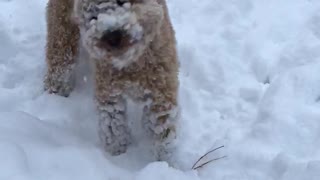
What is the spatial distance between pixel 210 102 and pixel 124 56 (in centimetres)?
106

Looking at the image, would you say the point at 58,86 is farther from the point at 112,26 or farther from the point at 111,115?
the point at 112,26

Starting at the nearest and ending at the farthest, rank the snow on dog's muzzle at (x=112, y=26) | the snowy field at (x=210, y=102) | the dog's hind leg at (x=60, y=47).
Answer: the snow on dog's muzzle at (x=112, y=26) < the snowy field at (x=210, y=102) < the dog's hind leg at (x=60, y=47)

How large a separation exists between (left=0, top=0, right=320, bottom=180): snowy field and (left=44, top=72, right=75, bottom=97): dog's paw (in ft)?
0.24

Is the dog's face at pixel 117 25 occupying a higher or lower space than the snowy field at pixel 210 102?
higher

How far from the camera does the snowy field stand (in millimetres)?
3232

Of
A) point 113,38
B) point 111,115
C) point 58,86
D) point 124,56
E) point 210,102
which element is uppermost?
point 113,38

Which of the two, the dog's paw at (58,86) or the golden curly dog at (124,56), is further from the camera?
the dog's paw at (58,86)

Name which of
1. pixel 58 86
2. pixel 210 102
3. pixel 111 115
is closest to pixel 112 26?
pixel 111 115

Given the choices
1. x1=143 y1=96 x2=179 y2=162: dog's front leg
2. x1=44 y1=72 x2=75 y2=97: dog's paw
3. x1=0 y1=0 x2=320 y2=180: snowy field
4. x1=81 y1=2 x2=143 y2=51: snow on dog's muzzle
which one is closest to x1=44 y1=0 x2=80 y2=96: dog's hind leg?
x1=44 y1=72 x2=75 y2=97: dog's paw

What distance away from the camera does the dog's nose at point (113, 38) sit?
276cm

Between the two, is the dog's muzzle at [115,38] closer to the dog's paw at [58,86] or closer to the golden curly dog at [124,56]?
the golden curly dog at [124,56]

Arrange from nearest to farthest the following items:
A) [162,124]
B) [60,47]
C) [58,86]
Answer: [162,124] → [60,47] → [58,86]

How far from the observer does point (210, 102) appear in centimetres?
381

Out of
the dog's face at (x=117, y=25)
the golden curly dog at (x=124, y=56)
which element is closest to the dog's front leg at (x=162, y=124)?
the golden curly dog at (x=124, y=56)
